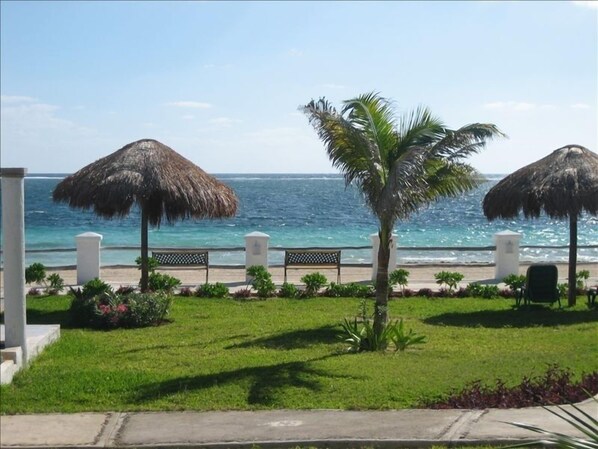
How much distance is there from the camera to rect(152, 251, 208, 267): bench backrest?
1781 centimetres

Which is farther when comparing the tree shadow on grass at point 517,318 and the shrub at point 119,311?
the tree shadow on grass at point 517,318

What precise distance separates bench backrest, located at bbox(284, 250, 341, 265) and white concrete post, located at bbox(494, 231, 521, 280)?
3.81 m

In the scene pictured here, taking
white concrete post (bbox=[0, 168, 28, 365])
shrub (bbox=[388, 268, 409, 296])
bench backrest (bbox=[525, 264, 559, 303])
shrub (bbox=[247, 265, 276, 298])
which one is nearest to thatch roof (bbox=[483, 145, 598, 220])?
bench backrest (bbox=[525, 264, 559, 303])

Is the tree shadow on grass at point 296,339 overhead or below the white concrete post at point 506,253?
below

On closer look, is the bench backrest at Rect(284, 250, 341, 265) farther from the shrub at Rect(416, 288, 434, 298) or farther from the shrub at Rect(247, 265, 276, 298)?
the shrub at Rect(416, 288, 434, 298)

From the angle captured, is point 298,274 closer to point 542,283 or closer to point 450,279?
point 450,279

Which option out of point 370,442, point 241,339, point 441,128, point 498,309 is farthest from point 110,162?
point 370,442

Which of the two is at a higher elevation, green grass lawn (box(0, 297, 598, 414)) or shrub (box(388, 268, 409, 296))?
shrub (box(388, 268, 409, 296))

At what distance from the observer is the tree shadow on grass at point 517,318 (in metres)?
13.2

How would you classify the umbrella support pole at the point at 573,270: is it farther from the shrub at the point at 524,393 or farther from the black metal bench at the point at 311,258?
the shrub at the point at 524,393

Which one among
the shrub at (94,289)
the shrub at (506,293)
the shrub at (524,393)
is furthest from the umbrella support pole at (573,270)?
the shrub at (94,289)

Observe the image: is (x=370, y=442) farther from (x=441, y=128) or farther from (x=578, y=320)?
(x=578, y=320)

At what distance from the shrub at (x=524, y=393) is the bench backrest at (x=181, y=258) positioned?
10.4 m

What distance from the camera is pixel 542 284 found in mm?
14656
